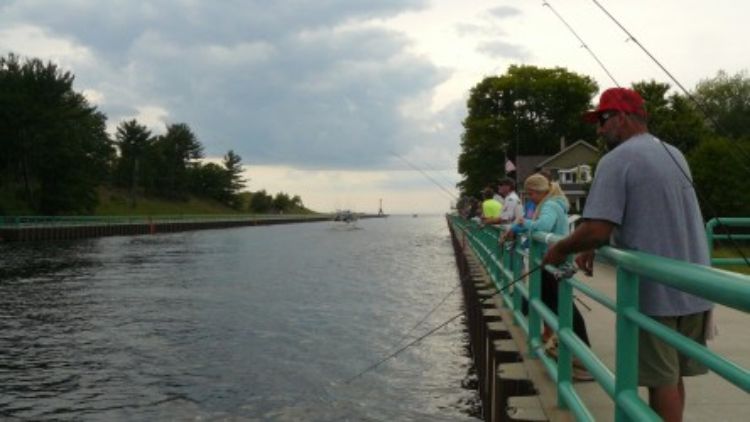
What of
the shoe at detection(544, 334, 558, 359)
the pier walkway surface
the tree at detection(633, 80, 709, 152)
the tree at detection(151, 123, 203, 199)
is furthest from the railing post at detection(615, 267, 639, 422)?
the tree at detection(151, 123, 203, 199)

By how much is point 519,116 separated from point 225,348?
68722 mm

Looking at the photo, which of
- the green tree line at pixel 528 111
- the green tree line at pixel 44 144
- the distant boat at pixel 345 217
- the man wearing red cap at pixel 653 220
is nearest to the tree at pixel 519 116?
the green tree line at pixel 528 111

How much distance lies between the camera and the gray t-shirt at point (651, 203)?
3.55 meters

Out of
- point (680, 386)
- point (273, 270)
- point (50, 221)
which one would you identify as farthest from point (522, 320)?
point (50, 221)

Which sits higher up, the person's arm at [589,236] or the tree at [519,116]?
the tree at [519,116]

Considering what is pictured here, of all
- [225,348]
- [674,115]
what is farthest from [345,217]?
[225,348]

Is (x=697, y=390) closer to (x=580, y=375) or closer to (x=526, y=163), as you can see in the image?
(x=580, y=375)

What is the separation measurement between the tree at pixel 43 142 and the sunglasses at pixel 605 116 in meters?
72.2

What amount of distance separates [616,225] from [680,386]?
82 centimetres

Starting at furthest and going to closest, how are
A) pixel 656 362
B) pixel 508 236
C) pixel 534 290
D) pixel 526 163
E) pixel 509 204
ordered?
pixel 526 163 → pixel 509 204 → pixel 508 236 → pixel 534 290 → pixel 656 362

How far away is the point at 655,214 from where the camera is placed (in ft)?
11.7

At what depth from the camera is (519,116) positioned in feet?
265

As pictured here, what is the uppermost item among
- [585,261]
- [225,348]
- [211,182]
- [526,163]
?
[211,182]

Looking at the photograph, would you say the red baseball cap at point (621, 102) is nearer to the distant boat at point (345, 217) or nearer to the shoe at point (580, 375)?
the shoe at point (580, 375)
